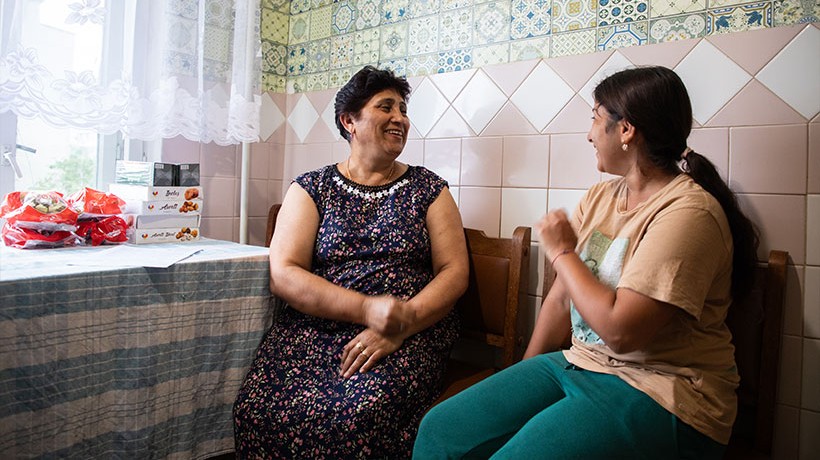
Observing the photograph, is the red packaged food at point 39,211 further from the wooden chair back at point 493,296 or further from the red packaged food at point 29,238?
the wooden chair back at point 493,296

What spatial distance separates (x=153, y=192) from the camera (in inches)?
66.1

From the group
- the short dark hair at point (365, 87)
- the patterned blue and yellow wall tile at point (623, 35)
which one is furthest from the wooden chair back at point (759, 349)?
the short dark hair at point (365, 87)

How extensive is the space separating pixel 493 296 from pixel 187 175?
101 centimetres

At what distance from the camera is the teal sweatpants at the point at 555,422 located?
0.97 meters

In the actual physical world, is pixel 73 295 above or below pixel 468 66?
below

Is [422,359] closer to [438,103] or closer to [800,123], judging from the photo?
[438,103]

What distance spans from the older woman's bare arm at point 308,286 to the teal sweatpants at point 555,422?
0.29m

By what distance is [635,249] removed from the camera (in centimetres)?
112

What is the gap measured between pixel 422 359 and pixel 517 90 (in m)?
0.84

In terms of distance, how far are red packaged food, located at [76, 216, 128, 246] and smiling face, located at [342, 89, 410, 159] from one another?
2.33ft

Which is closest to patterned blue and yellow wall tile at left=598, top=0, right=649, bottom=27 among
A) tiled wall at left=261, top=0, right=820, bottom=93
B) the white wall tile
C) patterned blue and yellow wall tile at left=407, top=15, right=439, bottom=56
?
tiled wall at left=261, top=0, right=820, bottom=93

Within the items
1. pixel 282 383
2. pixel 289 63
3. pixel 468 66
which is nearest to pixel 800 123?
pixel 468 66

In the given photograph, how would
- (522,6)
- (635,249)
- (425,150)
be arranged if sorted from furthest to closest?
(425,150), (522,6), (635,249)

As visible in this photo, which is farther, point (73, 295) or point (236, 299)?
point (236, 299)
